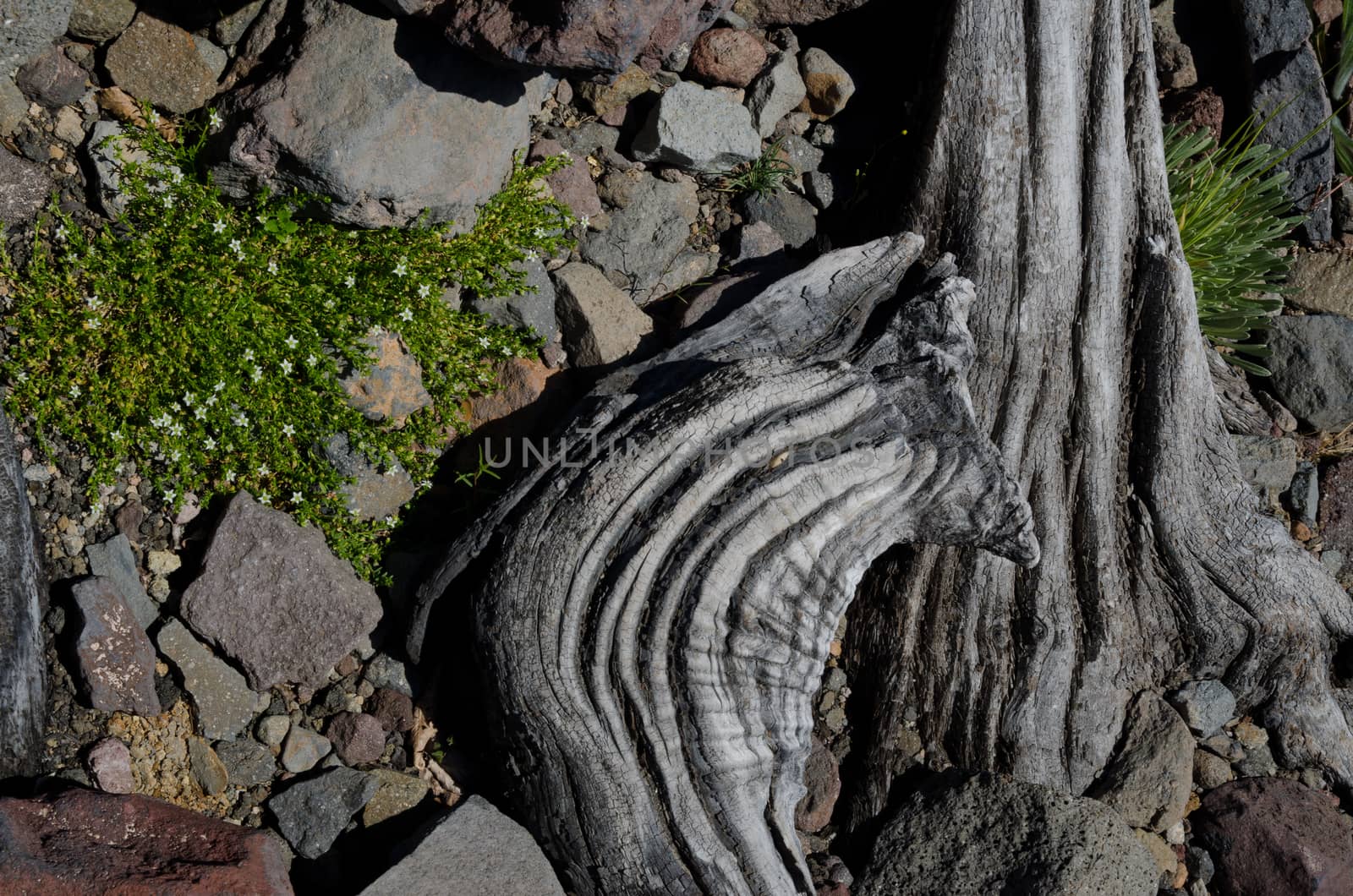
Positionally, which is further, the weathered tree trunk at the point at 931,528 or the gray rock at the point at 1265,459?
the gray rock at the point at 1265,459

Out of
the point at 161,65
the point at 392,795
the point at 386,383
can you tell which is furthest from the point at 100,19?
the point at 392,795

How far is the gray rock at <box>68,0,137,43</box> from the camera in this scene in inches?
151

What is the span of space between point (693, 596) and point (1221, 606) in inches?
99.0

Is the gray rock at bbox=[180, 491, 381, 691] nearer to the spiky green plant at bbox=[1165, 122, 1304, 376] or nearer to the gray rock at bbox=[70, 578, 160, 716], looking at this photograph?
the gray rock at bbox=[70, 578, 160, 716]

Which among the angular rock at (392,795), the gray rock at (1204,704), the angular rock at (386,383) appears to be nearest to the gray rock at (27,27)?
the angular rock at (386,383)

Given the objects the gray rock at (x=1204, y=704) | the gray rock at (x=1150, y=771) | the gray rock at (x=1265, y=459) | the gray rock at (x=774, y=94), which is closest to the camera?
the gray rock at (x=1150, y=771)

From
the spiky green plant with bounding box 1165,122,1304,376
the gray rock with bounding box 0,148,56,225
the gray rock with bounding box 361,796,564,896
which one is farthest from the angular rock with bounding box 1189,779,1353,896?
the gray rock with bounding box 0,148,56,225

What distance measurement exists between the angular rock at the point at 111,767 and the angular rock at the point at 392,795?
81 centimetres

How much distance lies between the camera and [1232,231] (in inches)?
199

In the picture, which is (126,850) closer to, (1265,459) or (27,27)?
(27,27)

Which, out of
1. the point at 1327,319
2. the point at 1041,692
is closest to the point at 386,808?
the point at 1041,692

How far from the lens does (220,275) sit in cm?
397

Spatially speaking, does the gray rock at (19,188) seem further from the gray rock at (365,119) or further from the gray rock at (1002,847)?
the gray rock at (1002,847)

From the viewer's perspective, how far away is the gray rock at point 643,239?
4.53m
